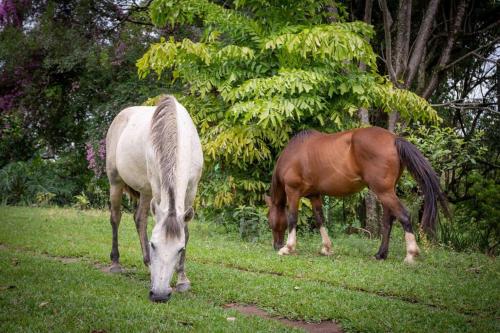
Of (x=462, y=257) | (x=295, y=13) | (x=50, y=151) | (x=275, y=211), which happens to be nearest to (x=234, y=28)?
(x=295, y=13)

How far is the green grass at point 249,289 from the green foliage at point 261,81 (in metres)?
1.65

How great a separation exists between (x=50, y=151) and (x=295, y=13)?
10.7 metres

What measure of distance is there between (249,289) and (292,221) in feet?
9.27

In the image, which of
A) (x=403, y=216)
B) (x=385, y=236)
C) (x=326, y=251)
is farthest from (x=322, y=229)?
(x=403, y=216)

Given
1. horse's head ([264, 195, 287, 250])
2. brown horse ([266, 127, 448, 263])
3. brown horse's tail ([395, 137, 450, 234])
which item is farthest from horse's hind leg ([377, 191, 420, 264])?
horse's head ([264, 195, 287, 250])

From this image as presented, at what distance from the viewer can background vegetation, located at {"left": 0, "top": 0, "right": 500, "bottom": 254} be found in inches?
354

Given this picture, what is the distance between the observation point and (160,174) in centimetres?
503

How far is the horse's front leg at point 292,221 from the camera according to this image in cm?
804

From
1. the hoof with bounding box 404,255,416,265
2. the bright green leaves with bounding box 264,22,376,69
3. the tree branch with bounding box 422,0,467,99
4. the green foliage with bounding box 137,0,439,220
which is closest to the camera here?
the hoof with bounding box 404,255,416,265

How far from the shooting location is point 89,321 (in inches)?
165

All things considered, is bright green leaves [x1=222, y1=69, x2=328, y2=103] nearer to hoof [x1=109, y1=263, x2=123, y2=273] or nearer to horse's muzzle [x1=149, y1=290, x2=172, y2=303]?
hoof [x1=109, y1=263, x2=123, y2=273]

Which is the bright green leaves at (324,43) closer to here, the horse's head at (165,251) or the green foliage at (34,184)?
the horse's head at (165,251)

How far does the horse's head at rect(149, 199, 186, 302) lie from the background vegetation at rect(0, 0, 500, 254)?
152 inches

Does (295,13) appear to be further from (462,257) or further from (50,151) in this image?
(50,151)
